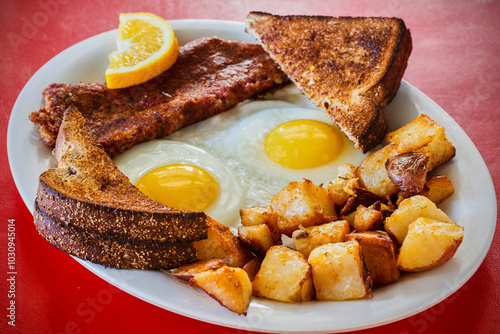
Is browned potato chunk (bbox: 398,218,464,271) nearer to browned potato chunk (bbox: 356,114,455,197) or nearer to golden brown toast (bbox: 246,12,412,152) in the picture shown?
browned potato chunk (bbox: 356,114,455,197)

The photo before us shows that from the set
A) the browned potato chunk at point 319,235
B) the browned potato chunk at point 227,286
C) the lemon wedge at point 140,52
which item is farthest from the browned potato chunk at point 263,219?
the lemon wedge at point 140,52

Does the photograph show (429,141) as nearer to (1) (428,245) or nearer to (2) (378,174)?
(2) (378,174)

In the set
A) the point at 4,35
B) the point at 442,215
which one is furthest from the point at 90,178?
the point at 4,35

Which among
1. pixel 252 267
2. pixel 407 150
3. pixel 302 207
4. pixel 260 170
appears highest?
pixel 407 150

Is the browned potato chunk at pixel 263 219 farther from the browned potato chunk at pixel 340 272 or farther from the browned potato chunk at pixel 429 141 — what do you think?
the browned potato chunk at pixel 429 141

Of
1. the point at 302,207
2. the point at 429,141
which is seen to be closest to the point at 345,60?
the point at 429,141

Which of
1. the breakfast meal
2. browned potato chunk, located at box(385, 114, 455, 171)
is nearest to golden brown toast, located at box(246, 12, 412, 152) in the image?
the breakfast meal
